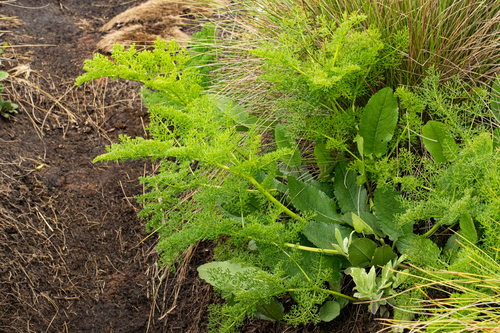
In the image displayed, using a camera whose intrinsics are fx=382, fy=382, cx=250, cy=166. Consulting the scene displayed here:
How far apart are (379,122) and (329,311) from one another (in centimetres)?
72

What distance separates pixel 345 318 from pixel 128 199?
1.60 metres

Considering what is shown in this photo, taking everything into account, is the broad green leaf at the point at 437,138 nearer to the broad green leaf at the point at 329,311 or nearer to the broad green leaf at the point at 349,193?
the broad green leaf at the point at 349,193

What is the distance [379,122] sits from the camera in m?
1.42

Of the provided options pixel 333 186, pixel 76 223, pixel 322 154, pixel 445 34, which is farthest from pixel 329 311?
pixel 76 223

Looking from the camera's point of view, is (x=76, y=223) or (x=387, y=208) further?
(x=76, y=223)

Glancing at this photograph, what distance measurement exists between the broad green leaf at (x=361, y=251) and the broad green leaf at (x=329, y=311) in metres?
0.18

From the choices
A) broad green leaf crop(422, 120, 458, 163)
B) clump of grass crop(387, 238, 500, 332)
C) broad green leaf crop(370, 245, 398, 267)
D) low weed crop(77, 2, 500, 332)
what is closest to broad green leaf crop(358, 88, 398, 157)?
low weed crop(77, 2, 500, 332)

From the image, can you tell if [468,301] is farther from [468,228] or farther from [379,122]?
[379,122]

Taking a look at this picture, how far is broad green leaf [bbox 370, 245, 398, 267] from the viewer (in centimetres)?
129

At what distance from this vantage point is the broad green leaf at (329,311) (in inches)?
53.9

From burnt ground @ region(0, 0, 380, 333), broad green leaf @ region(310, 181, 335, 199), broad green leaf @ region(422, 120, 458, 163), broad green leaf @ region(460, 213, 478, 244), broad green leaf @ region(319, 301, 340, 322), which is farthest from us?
burnt ground @ region(0, 0, 380, 333)

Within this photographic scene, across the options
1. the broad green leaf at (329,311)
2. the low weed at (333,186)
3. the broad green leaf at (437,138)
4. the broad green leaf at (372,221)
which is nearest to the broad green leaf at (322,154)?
the low weed at (333,186)

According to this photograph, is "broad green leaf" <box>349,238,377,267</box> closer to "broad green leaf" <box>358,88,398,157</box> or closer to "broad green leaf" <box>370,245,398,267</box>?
"broad green leaf" <box>370,245,398,267</box>

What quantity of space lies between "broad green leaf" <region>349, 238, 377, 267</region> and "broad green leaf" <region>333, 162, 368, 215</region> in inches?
8.1
